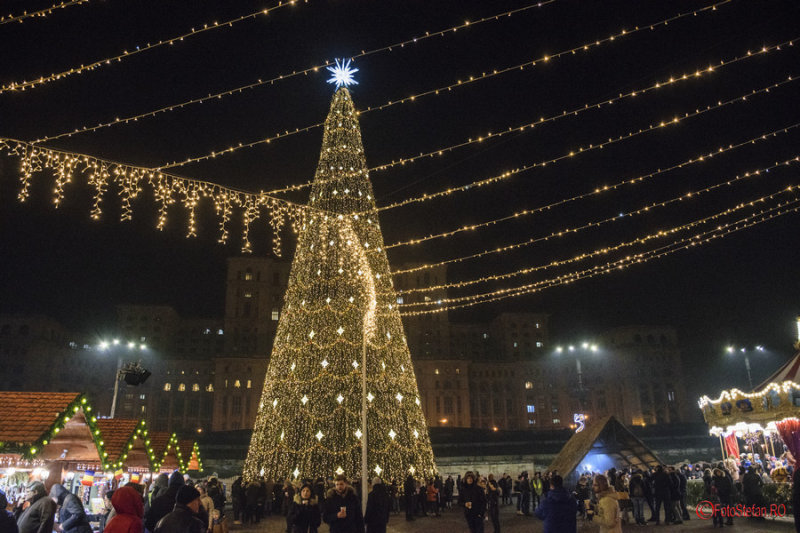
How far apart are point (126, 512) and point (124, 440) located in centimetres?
915

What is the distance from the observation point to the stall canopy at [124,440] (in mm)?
12414

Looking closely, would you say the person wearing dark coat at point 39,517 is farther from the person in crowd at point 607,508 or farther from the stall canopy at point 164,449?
the stall canopy at point 164,449

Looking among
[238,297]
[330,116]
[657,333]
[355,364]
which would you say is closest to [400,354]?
[355,364]

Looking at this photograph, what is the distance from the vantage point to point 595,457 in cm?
1973

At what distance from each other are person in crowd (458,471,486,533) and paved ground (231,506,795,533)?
3484 mm

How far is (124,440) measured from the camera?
12.9 metres

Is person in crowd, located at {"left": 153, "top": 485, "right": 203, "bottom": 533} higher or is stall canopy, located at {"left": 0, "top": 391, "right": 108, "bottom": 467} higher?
stall canopy, located at {"left": 0, "top": 391, "right": 108, "bottom": 467}

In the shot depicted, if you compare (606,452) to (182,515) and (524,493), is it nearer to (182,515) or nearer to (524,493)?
(524,493)

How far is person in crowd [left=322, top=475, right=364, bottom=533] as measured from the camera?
23.8ft

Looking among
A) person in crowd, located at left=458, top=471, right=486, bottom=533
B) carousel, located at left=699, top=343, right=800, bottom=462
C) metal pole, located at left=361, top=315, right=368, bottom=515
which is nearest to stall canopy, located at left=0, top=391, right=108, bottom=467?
metal pole, located at left=361, top=315, right=368, bottom=515

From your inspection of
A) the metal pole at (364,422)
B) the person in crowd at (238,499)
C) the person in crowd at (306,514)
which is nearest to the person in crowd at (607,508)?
the person in crowd at (306,514)

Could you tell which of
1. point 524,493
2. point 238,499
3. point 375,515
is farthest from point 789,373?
point 238,499

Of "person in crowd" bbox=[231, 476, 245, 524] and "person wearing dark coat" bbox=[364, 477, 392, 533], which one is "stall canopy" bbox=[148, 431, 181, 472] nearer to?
"person in crowd" bbox=[231, 476, 245, 524]

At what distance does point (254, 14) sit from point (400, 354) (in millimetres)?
10795
